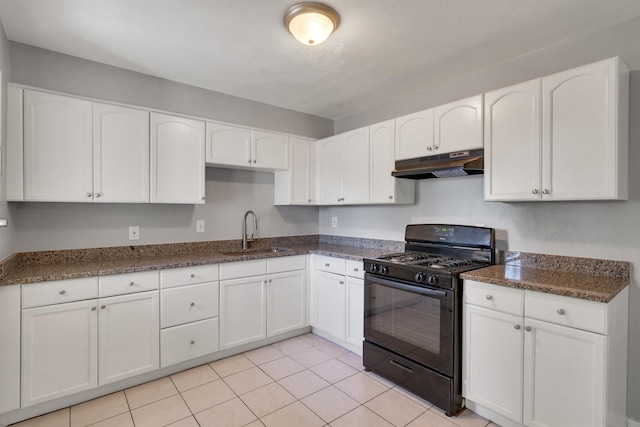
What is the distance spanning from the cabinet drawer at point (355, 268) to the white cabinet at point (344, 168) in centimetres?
62

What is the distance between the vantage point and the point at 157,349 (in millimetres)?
2422

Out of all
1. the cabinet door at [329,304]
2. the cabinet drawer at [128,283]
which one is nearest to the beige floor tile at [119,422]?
the cabinet drawer at [128,283]

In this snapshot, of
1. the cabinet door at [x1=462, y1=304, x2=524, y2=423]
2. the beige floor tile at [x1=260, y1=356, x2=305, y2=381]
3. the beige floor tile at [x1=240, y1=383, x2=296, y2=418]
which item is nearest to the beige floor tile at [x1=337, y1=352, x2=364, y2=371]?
the beige floor tile at [x1=260, y1=356, x2=305, y2=381]

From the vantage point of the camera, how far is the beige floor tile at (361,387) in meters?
2.28

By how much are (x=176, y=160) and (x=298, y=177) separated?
127 cm

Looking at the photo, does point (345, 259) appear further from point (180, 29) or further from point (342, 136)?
point (180, 29)

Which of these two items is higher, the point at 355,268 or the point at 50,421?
the point at 355,268

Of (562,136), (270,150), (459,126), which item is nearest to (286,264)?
(270,150)

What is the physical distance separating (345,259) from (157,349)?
164 cm

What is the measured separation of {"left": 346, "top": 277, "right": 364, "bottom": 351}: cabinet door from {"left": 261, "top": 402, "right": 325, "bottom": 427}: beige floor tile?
2.73 ft

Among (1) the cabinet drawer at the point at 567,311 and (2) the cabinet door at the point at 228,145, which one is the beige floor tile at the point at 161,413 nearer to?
(2) the cabinet door at the point at 228,145

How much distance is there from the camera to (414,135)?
2707 millimetres

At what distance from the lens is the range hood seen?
7.55ft

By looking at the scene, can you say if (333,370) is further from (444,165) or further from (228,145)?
(228,145)
